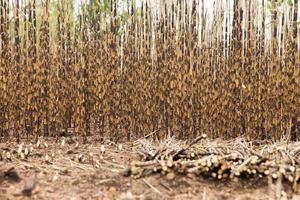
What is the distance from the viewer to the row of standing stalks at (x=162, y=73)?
2.65 meters

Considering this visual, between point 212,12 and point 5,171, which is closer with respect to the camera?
point 5,171

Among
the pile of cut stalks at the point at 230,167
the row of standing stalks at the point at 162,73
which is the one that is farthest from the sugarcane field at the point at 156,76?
the pile of cut stalks at the point at 230,167

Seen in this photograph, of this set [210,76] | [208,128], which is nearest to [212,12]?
[210,76]

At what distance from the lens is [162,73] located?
265 centimetres

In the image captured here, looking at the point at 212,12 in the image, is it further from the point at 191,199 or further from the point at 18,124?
the point at 191,199

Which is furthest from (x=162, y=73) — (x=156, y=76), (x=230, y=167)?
(x=230, y=167)

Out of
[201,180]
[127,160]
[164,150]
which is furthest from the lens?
[127,160]

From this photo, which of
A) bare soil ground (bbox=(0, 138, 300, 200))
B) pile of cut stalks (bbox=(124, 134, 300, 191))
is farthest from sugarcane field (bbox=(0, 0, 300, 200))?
pile of cut stalks (bbox=(124, 134, 300, 191))

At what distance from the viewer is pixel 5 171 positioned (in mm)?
1754

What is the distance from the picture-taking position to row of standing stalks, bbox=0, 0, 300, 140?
265cm

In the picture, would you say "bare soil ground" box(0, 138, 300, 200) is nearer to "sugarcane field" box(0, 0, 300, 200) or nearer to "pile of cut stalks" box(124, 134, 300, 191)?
"pile of cut stalks" box(124, 134, 300, 191)

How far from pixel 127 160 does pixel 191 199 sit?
61cm

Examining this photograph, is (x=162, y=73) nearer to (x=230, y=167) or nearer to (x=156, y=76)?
(x=156, y=76)

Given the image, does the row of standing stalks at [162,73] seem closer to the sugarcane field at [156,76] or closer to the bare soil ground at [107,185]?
the sugarcane field at [156,76]
